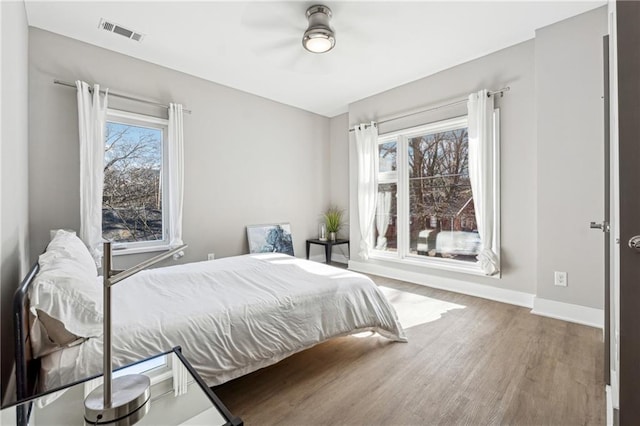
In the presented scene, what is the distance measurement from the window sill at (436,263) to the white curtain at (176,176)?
2739mm

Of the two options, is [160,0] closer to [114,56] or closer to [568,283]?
[114,56]

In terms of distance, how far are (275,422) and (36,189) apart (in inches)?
115

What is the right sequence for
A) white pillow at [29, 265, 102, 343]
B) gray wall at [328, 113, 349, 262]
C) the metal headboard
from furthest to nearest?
gray wall at [328, 113, 349, 262]
white pillow at [29, 265, 102, 343]
the metal headboard

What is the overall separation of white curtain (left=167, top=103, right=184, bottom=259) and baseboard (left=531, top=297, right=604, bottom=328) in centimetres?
387

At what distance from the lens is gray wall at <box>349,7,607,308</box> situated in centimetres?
262

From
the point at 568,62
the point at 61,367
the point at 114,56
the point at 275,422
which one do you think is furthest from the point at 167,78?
the point at 568,62

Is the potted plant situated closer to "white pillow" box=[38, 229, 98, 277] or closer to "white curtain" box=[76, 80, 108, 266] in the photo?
"white curtain" box=[76, 80, 108, 266]

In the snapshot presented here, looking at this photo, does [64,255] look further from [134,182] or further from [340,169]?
[340,169]

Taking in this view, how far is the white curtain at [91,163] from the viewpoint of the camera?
2.82 meters

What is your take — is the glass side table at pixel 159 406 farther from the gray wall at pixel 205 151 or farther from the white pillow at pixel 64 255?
the gray wall at pixel 205 151

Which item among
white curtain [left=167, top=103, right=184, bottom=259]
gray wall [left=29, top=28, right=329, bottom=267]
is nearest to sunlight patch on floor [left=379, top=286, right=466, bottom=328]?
gray wall [left=29, top=28, right=329, bottom=267]

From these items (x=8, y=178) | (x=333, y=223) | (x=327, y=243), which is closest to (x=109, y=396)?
(x=8, y=178)

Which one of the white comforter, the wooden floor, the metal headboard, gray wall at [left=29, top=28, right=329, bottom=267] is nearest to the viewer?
the metal headboard

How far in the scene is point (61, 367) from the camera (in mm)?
1215
